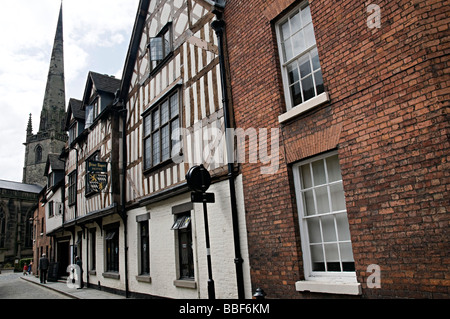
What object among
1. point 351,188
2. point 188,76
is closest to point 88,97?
point 188,76

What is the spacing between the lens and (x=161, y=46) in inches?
430

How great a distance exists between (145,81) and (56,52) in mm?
61163

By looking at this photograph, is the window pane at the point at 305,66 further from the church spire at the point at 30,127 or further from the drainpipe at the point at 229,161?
the church spire at the point at 30,127

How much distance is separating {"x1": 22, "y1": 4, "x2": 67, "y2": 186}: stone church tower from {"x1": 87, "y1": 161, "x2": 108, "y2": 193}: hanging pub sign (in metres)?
52.2

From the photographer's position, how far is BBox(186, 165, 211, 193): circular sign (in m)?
7.04

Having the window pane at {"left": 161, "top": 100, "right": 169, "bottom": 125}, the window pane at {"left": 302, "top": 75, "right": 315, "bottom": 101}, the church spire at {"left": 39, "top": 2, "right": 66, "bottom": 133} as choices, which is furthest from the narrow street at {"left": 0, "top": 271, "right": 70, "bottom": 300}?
the church spire at {"left": 39, "top": 2, "right": 66, "bottom": 133}

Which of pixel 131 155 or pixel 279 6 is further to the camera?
pixel 131 155

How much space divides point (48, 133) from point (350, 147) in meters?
63.9

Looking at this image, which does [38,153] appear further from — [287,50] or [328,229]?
[328,229]

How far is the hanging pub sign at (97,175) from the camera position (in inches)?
501

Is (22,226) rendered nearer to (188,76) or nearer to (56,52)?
(56,52)

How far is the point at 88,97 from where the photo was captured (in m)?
17.1

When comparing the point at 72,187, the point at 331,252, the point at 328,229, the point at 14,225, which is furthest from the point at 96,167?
the point at 14,225

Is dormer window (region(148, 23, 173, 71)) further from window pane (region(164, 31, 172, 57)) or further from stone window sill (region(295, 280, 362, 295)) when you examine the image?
stone window sill (region(295, 280, 362, 295))
